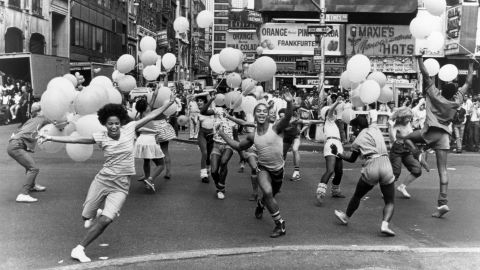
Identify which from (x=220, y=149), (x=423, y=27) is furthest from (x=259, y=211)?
(x=423, y=27)

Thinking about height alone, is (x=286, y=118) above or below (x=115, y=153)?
above

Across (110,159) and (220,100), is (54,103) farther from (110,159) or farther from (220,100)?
(220,100)

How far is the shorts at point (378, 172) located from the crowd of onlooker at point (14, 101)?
64.6ft

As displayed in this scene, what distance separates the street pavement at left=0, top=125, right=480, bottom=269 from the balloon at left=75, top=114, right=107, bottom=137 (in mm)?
1212

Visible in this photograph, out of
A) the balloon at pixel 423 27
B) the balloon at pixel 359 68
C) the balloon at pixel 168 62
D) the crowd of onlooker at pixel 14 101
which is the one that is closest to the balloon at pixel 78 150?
the balloon at pixel 359 68

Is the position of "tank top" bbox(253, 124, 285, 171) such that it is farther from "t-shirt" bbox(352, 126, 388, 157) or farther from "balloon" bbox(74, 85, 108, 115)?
"balloon" bbox(74, 85, 108, 115)

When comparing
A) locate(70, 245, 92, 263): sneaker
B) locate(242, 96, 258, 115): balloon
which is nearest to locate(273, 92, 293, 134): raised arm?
locate(242, 96, 258, 115): balloon

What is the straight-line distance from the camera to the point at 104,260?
17.7 feet

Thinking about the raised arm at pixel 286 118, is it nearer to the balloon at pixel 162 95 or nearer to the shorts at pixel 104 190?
the shorts at pixel 104 190

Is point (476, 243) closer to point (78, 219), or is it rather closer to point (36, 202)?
point (78, 219)

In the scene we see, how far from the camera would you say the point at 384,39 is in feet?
107

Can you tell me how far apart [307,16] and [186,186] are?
85.2 ft

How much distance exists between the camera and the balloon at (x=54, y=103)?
5.97 meters

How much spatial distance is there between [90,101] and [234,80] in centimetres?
401
